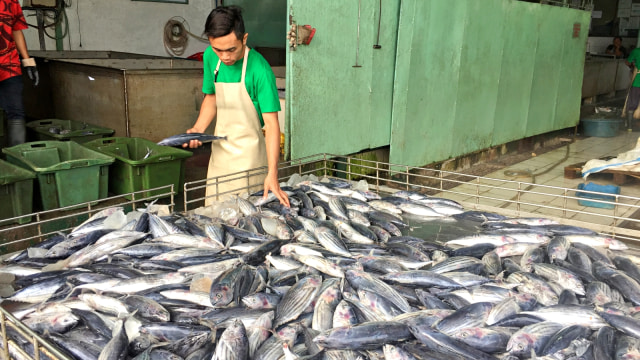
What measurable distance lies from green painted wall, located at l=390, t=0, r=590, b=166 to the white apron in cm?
338

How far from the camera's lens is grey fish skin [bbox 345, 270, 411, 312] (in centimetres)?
194

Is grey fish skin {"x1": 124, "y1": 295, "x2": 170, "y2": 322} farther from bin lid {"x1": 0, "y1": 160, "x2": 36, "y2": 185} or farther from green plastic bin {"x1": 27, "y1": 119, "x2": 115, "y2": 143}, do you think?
green plastic bin {"x1": 27, "y1": 119, "x2": 115, "y2": 143}

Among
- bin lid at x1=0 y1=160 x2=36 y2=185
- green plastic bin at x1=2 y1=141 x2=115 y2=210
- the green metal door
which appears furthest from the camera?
the green metal door

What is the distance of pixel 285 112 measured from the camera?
Result: 5.46m

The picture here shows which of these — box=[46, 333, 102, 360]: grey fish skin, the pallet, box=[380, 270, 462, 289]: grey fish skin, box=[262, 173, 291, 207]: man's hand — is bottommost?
the pallet

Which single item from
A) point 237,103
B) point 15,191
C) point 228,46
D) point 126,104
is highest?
point 228,46

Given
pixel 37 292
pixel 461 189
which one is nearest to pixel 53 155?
pixel 37 292

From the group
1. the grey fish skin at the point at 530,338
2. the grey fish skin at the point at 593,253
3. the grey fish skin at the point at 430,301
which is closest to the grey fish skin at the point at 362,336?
the grey fish skin at the point at 430,301

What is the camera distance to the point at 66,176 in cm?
427

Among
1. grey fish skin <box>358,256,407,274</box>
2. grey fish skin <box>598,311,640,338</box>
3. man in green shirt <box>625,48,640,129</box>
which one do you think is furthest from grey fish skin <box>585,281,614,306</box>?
man in green shirt <box>625,48,640,129</box>

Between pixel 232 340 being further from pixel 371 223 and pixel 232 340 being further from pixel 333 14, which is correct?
pixel 333 14

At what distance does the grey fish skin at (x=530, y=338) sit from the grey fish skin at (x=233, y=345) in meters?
0.84

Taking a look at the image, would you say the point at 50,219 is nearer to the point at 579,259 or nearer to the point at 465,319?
the point at 465,319

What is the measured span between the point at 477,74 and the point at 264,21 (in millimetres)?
4864
